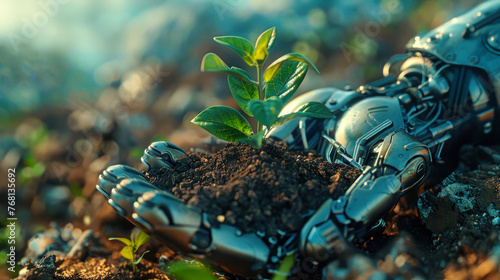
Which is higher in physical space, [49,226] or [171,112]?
[171,112]

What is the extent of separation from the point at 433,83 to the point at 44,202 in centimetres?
→ 201

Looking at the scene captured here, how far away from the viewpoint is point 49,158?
2.48 meters

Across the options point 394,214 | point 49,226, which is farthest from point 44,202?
point 394,214

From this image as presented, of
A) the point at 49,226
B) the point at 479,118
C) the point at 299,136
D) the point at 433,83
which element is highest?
the point at 433,83

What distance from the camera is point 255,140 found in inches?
46.6

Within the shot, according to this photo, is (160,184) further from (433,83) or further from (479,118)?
(479,118)

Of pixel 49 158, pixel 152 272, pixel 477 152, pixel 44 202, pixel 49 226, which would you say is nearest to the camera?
pixel 152 272

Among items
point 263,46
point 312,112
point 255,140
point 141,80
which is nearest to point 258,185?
point 255,140

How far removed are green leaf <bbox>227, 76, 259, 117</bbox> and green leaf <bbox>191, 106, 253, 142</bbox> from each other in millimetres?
41

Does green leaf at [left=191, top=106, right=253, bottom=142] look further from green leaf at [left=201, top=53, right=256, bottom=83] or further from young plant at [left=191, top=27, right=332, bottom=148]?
green leaf at [left=201, top=53, right=256, bottom=83]

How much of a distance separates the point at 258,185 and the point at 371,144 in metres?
0.45

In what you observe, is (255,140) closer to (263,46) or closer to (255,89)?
(255,89)

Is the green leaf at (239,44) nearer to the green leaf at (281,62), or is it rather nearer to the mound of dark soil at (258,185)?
the green leaf at (281,62)

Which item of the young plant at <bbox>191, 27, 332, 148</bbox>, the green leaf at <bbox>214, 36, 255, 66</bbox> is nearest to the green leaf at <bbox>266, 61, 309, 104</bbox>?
the young plant at <bbox>191, 27, 332, 148</bbox>
